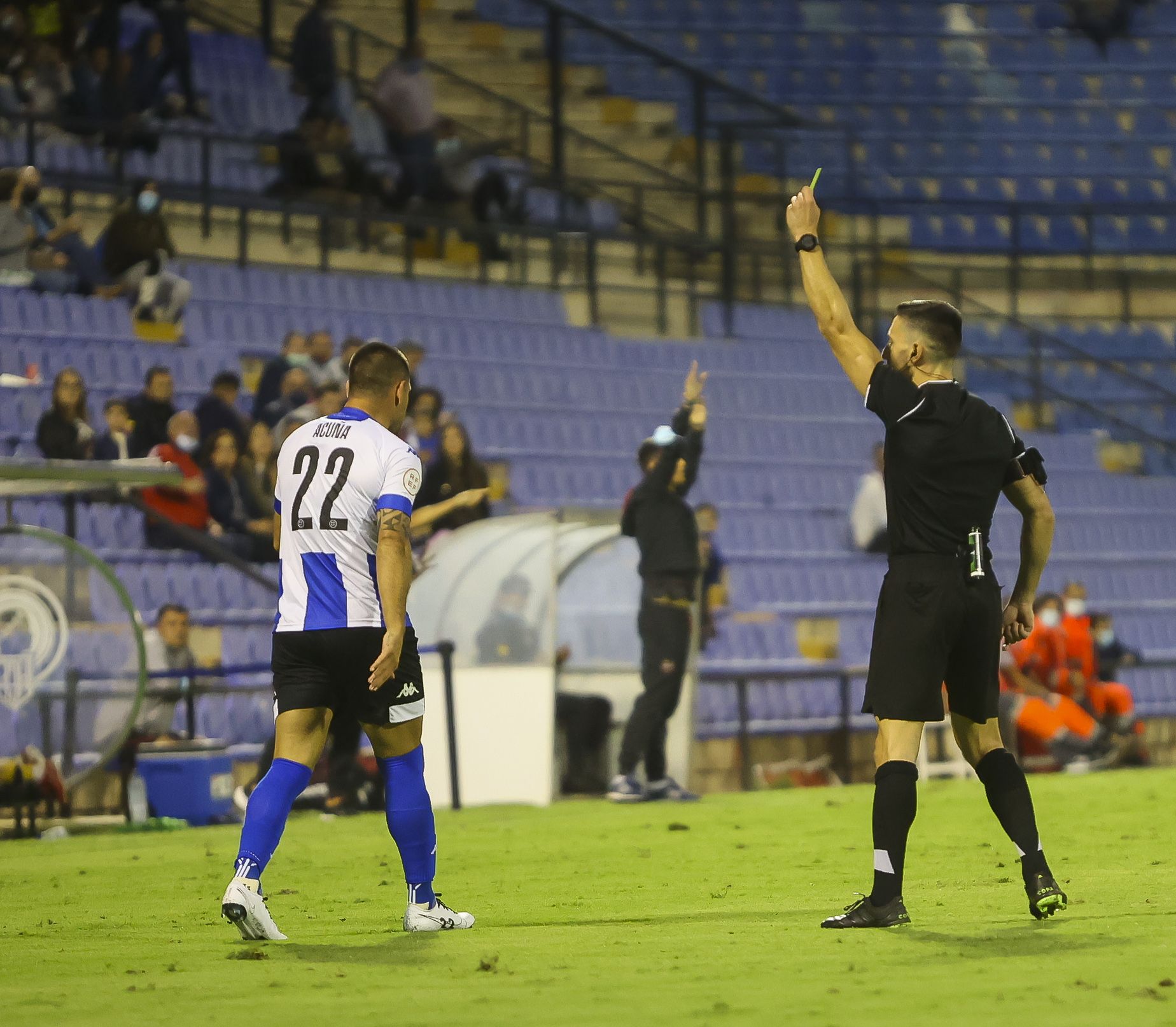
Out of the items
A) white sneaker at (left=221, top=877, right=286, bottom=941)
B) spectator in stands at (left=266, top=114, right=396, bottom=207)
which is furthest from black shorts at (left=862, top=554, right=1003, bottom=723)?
spectator in stands at (left=266, top=114, right=396, bottom=207)

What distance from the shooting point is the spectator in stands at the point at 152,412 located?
52.0ft

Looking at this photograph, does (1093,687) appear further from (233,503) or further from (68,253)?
(68,253)

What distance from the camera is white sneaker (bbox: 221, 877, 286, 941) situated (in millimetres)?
6539

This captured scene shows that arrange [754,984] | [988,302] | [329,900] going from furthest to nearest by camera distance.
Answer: [988,302]
[329,900]
[754,984]

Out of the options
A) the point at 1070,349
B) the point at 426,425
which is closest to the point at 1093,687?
the point at 426,425

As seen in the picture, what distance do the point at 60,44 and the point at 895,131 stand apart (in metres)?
11.5

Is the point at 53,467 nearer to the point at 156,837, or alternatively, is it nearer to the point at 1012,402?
the point at 156,837

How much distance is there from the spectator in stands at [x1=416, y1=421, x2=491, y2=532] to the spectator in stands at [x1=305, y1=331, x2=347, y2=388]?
4.38ft

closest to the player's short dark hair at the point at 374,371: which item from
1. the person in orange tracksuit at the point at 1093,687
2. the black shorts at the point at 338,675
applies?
the black shorts at the point at 338,675

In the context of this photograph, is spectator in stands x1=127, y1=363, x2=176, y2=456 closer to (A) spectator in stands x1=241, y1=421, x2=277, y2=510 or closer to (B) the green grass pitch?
(A) spectator in stands x1=241, y1=421, x2=277, y2=510

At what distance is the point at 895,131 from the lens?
90.1 feet

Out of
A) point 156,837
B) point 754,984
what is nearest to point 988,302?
point 156,837

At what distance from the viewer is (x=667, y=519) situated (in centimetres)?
1405

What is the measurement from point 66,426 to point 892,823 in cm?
1000
